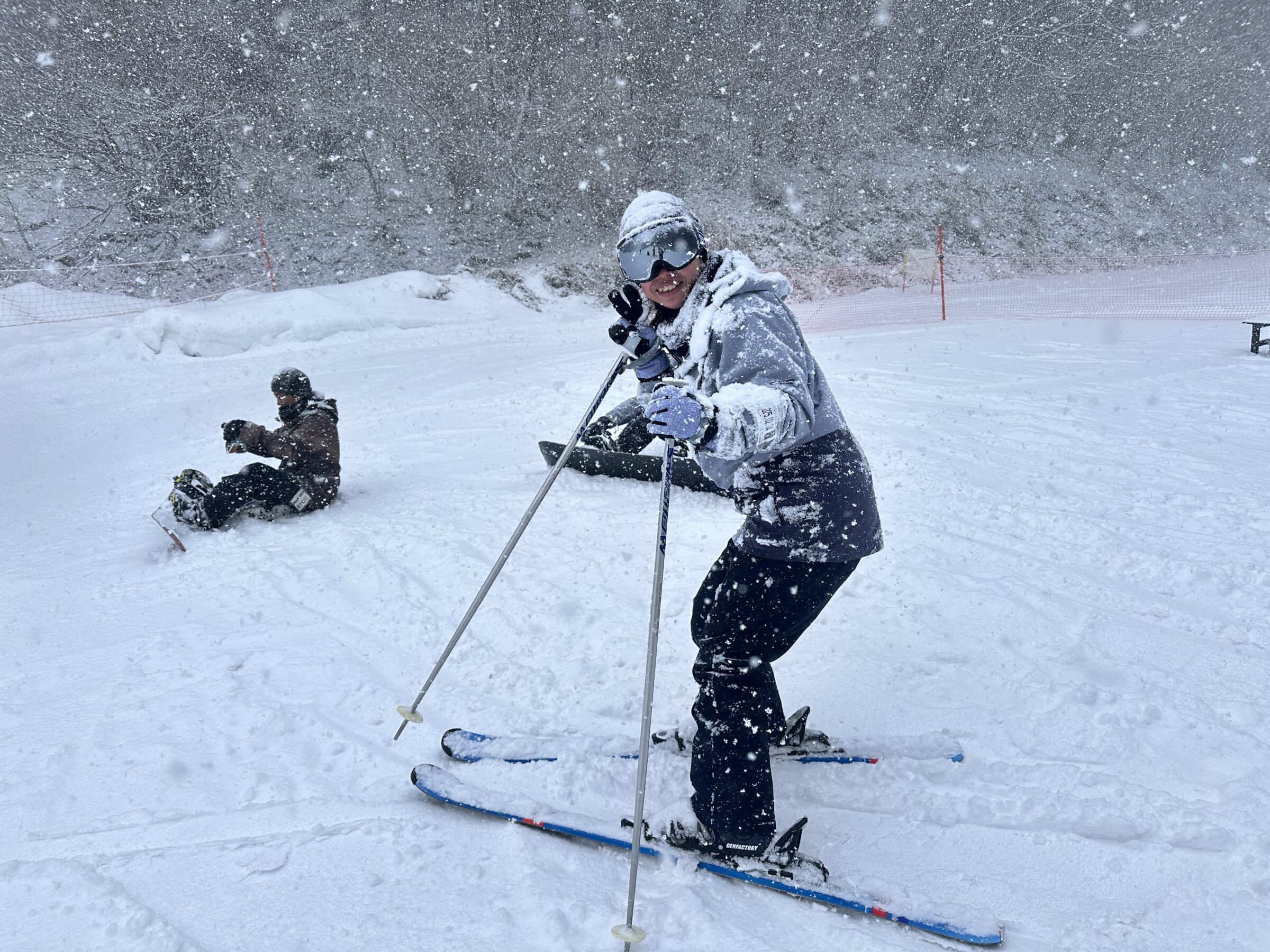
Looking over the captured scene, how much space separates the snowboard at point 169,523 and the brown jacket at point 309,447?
26.9 inches

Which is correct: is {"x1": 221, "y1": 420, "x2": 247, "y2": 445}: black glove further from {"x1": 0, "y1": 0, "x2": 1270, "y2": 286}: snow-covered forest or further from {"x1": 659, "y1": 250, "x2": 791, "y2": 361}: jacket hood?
{"x1": 0, "y1": 0, "x2": 1270, "y2": 286}: snow-covered forest

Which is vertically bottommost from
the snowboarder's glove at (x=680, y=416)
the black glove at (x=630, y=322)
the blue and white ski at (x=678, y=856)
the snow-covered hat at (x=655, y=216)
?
the blue and white ski at (x=678, y=856)

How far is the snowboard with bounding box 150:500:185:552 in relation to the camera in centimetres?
500

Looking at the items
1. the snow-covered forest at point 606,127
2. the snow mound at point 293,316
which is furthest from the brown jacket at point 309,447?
the snow-covered forest at point 606,127

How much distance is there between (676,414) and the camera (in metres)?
1.96

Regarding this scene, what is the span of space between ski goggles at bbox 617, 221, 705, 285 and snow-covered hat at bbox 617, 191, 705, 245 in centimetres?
1

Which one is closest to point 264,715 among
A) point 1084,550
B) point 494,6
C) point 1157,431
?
point 1084,550

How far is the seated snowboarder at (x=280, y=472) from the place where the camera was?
5.17m

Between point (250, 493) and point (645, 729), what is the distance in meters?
4.22

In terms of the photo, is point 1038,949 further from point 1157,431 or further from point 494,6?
point 494,6

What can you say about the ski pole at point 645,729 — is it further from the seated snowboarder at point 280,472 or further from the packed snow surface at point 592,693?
the seated snowboarder at point 280,472

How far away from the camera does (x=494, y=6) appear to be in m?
20.6

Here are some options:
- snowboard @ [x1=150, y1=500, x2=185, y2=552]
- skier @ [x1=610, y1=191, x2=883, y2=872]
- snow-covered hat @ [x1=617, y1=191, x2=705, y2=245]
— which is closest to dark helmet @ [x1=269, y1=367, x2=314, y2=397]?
snowboard @ [x1=150, y1=500, x2=185, y2=552]

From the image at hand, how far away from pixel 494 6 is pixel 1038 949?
24.2m
